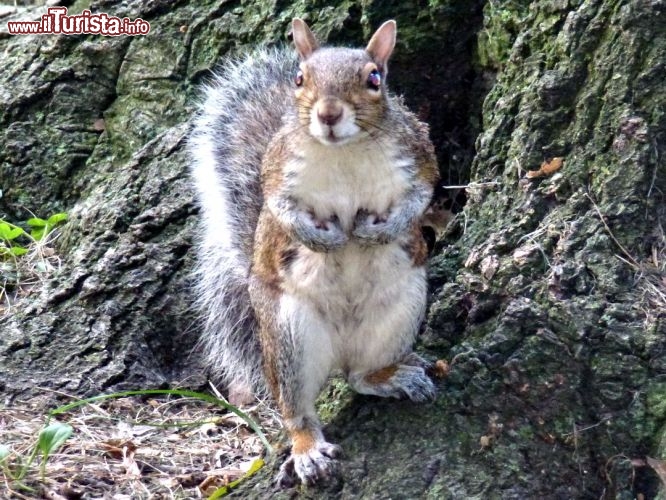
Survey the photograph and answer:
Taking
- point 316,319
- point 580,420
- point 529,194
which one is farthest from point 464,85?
point 580,420

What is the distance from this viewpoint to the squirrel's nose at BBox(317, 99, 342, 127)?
2236 mm

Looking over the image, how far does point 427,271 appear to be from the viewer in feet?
8.68

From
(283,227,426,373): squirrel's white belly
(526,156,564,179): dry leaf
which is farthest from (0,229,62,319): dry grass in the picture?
(526,156,564,179): dry leaf

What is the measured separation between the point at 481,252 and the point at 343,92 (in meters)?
0.50

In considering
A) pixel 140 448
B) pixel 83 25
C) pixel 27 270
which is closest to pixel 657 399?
pixel 140 448

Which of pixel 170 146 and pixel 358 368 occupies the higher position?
pixel 170 146

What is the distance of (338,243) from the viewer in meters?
2.42

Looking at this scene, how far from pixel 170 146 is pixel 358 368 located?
1.19m

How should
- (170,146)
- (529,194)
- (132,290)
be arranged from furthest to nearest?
1. (170,146)
2. (132,290)
3. (529,194)

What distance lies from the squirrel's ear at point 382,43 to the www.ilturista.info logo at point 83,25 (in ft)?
4.73

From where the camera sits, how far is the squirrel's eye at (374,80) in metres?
2.34

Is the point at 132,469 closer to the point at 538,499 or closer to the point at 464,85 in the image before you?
the point at 538,499

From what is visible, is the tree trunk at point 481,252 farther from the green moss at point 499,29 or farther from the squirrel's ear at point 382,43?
the squirrel's ear at point 382,43

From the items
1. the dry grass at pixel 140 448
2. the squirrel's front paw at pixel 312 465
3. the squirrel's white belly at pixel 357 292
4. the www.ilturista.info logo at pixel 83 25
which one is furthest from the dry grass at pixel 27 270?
the squirrel's front paw at pixel 312 465
